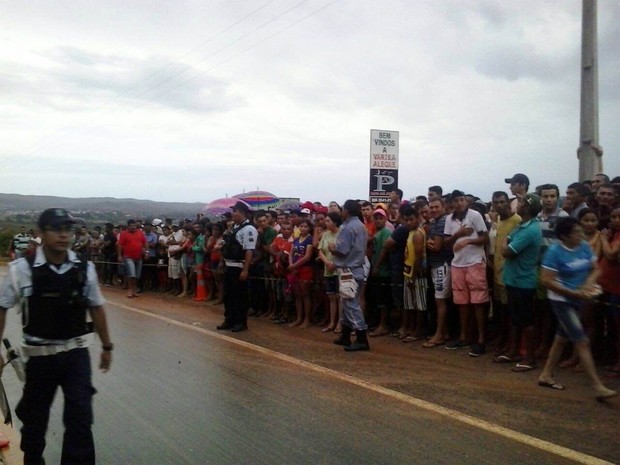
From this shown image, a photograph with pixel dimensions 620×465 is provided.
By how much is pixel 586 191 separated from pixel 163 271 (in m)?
12.3

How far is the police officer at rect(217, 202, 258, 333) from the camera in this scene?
10.8 meters

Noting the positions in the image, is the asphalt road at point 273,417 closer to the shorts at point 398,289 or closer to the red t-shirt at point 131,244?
the shorts at point 398,289

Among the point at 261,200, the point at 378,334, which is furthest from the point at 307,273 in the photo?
the point at 261,200

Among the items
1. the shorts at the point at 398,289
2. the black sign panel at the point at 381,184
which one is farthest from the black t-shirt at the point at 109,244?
the shorts at the point at 398,289

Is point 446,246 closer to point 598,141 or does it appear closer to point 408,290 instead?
point 408,290

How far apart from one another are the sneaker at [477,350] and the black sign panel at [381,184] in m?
5.71

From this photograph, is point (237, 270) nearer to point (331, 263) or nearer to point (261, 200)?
point (331, 263)

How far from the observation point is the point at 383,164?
1414 cm

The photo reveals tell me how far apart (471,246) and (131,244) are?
10.5 meters

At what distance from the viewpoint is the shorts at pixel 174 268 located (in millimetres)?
16916

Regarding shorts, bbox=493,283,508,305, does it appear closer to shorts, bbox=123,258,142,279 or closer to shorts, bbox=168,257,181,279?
shorts, bbox=168,257,181,279

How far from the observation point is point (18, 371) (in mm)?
4773

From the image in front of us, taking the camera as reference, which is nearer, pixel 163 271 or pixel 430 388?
pixel 430 388

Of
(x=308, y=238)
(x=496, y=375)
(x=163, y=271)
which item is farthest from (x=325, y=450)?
(x=163, y=271)
